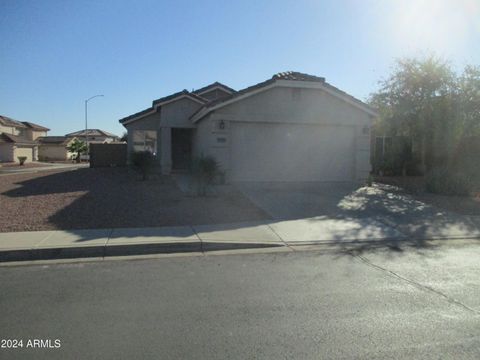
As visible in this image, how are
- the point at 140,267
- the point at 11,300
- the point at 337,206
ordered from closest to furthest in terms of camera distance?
the point at 11,300, the point at 140,267, the point at 337,206

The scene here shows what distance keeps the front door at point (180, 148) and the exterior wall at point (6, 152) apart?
34611 millimetres

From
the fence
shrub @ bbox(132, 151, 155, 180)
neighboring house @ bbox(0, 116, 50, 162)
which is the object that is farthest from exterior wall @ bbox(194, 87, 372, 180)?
neighboring house @ bbox(0, 116, 50, 162)

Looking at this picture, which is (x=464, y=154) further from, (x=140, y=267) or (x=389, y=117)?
(x=140, y=267)

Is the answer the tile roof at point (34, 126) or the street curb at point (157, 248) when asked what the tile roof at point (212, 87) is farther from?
the tile roof at point (34, 126)

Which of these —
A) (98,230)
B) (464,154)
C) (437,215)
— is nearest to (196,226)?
(98,230)

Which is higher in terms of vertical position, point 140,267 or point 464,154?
point 464,154

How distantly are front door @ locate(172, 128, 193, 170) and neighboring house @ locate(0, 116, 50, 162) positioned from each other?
34347 millimetres

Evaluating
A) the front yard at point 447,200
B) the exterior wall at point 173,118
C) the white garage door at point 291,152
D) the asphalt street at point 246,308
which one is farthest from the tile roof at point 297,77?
the asphalt street at point 246,308

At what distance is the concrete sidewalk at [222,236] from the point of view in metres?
7.34

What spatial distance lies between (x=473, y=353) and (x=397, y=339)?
660mm

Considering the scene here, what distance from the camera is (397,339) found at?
4160mm

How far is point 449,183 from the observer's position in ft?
48.6

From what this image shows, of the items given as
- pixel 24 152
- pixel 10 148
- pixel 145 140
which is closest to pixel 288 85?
pixel 145 140

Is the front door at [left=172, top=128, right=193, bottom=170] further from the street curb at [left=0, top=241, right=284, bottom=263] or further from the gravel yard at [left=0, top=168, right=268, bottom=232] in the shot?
the street curb at [left=0, top=241, right=284, bottom=263]
